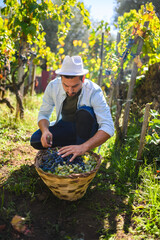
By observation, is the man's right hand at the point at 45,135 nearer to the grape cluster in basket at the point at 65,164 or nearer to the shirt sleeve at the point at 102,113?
the grape cluster in basket at the point at 65,164

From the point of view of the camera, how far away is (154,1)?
2941 mm

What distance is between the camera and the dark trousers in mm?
2158

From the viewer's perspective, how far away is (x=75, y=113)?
2.35m

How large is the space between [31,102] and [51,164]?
3.32 meters

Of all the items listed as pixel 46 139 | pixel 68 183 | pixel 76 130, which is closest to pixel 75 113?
pixel 76 130

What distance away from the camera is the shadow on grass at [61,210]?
158cm

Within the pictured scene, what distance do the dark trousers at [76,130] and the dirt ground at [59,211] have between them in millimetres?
451

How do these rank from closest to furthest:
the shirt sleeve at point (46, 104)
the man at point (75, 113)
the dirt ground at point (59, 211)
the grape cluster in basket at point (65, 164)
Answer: the dirt ground at point (59, 211) → the grape cluster in basket at point (65, 164) → the man at point (75, 113) → the shirt sleeve at point (46, 104)

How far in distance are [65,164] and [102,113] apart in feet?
2.09

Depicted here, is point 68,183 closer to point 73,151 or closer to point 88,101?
point 73,151

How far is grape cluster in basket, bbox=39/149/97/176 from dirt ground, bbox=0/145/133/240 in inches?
11.2

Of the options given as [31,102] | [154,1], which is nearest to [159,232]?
[154,1]

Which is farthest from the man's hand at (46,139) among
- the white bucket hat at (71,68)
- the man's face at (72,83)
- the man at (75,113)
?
the white bucket hat at (71,68)

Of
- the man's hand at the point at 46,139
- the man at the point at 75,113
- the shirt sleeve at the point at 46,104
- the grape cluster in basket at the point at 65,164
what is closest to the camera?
the grape cluster in basket at the point at 65,164
